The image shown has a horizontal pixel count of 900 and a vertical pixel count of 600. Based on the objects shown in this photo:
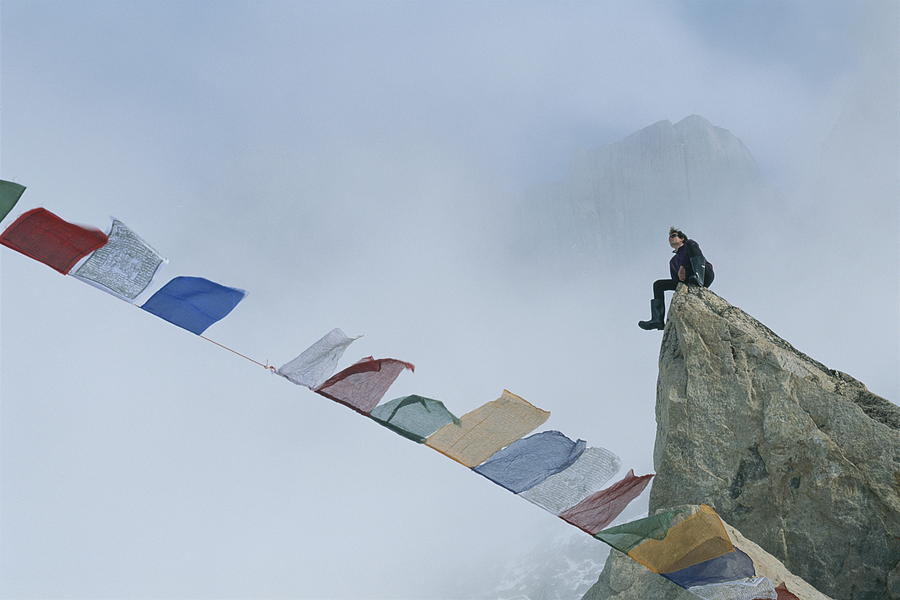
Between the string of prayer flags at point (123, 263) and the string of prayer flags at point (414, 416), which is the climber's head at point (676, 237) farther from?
the string of prayer flags at point (123, 263)

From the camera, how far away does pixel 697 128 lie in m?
199

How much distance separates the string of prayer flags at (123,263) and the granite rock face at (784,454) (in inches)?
322

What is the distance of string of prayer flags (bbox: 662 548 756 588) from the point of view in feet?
34.4

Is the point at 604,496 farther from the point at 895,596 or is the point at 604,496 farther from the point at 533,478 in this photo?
the point at 895,596

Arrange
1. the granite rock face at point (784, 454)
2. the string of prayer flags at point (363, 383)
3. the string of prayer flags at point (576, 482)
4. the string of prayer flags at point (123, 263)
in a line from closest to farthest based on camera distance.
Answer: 1. the string of prayer flags at point (123, 263)
2. the string of prayer flags at point (363, 383)
3. the string of prayer flags at point (576, 482)
4. the granite rock face at point (784, 454)

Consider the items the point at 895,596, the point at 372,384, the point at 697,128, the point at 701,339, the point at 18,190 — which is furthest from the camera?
the point at 697,128

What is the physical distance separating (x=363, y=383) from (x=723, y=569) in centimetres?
515

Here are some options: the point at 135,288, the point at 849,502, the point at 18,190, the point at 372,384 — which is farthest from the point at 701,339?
the point at 18,190

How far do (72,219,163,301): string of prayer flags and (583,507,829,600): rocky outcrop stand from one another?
26.8ft

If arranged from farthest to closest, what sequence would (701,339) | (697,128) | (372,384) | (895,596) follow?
1. (697,128)
2. (701,339)
3. (895,596)
4. (372,384)

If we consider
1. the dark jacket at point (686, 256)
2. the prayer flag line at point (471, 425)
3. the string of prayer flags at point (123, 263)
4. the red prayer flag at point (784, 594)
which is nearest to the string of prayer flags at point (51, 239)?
the prayer flag line at point (471, 425)

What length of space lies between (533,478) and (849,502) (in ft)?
17.6

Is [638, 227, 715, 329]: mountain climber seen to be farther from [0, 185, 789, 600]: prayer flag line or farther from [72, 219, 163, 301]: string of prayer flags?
[72, 219, 163, 301]: string of prayer flags

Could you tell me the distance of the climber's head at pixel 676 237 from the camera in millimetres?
14102
